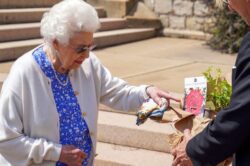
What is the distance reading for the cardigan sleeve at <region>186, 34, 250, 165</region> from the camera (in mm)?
2031

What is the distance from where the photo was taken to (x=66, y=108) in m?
2.93

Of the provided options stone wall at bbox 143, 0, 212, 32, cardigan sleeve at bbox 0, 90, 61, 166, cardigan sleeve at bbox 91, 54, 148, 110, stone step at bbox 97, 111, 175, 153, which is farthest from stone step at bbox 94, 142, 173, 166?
stone wall at bbox 143, 0, 212, 32

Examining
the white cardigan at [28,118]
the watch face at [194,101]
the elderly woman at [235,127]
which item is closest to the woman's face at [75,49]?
the white cardigan at [28,118]

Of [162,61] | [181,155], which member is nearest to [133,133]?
[181,155]

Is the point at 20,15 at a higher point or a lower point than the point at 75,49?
lower

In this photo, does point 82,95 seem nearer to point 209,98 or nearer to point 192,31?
point 209,98

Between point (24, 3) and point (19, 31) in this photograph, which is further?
point (24, 3)

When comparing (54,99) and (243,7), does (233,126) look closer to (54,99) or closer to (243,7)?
(243,7)

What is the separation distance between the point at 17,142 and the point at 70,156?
0.27 meters

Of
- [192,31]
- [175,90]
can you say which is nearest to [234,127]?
[175,90]

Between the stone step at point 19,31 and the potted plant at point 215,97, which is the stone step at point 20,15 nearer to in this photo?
the stone step at point 19,31

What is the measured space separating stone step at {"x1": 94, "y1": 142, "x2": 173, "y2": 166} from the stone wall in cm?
510

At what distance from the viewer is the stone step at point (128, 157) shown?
4.37 meters

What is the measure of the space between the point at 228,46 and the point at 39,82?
5.93 m
